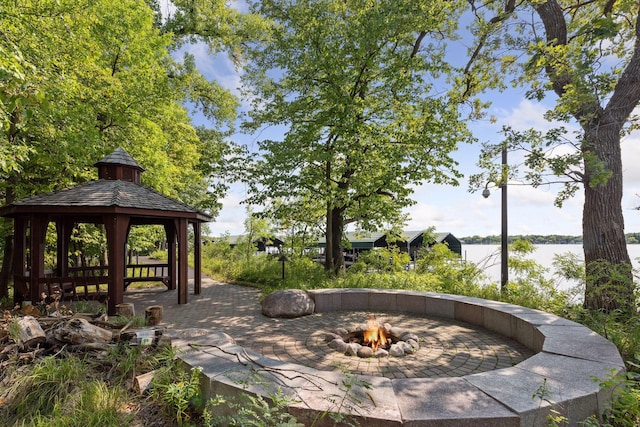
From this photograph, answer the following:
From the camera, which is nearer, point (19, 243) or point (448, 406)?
point (448, 406)

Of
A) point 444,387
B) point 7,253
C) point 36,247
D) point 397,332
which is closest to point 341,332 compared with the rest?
point 397,332

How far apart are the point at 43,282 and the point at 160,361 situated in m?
5.34

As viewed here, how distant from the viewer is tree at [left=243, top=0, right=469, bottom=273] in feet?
33.0

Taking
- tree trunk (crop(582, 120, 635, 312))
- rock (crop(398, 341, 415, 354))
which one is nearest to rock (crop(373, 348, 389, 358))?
rock (crop(398, 341, 415, 354))

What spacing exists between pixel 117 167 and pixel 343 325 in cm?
769

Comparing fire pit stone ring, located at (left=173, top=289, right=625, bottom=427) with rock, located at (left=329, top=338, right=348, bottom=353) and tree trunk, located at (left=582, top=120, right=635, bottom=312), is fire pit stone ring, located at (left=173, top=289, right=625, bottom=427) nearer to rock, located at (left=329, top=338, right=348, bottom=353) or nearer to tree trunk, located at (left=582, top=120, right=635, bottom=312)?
rock, located at (left=329, top=338, right=348, bottom=353)

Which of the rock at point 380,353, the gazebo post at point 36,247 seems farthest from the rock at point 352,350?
the gazebo post at point 36,247

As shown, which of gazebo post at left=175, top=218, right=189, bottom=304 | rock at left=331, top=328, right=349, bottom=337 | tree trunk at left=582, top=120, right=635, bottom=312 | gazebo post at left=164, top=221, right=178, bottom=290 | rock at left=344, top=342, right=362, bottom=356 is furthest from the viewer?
gazebo post at left=164, top=221, right=178, bottom=290

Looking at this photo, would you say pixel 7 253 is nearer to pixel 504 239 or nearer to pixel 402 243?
pixel 504 239

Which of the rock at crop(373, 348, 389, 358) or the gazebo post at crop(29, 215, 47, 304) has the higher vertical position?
the gazebo post at crop(29, 215, 47, 304)

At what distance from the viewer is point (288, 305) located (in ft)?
23.1

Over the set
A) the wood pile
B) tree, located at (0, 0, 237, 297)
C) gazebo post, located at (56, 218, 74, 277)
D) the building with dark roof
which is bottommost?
the building with dark roof

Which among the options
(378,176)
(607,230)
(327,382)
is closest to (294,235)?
(378,176)

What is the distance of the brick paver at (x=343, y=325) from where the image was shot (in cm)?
429
